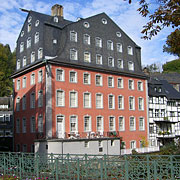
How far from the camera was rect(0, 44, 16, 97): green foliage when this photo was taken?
2437 inches

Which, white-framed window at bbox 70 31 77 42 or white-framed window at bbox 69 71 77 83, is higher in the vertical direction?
white-framed window at bbox 70 31 77 42

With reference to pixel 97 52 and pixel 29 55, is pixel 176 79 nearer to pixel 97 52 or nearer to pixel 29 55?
pixel 97 52

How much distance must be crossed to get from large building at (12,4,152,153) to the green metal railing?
14691 mm

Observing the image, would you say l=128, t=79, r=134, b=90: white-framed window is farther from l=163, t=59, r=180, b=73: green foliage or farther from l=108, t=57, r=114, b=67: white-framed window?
l=163, t=59, r=180, b=73: green foliage

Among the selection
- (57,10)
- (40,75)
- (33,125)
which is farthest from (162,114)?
(57,10)

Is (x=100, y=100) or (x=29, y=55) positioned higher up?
(x=29, y=55)

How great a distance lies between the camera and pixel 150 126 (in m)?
42.0

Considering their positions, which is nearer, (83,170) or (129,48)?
(83,170)

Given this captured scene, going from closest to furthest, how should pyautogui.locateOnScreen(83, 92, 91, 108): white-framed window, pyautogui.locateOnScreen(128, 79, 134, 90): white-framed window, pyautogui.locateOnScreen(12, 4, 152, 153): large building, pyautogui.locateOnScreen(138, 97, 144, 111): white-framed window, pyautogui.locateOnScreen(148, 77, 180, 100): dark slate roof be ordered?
pyautogui.locateOnScreen(12, 4, 152, 153): large building, pyautogui.locateOnScreen(83, 92, 91, 108): white-framed window, pyautogui.locateOnScreen(128, 79, 134, 90): white-framed window, pyautogui.locateOnScreen(138, 97, 144, 111): white-framed window, pyautogui.locateOnScreen(148, 77, 180, 100): dark slate roof

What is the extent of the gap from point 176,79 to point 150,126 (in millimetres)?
23163

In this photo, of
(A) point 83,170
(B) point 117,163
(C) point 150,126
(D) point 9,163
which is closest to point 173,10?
(B) point 117,163

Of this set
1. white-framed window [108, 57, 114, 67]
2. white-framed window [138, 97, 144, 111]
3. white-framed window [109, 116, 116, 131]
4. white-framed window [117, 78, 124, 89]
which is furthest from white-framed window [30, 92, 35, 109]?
white-framed window [138, 97, 144, 111]

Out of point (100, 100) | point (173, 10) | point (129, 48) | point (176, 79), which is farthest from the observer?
point (176, 79)

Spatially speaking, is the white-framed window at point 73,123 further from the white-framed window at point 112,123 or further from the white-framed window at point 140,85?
the white-framed window at point 140,85
